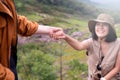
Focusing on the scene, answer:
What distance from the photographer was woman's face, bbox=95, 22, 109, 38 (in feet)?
6.91

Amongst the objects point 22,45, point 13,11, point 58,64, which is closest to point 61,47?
point 58,64

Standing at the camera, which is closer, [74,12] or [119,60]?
[119,60]

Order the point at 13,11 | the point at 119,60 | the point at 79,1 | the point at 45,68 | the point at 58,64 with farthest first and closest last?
the point at 79,1, the point at 58,64, the point at 45,68, the point at 119,60, the point at 13,11

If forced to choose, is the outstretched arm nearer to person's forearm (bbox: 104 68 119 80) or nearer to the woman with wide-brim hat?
the woman with wide-brim hat

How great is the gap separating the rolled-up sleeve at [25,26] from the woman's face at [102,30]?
543 millimetres

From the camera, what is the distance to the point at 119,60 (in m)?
2.09

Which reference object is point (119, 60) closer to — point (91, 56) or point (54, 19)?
point (91, 56)

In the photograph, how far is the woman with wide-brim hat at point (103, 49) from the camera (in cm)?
208

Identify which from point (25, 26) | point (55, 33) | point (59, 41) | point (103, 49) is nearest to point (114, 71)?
point (103, 49)

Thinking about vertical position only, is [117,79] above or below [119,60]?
below

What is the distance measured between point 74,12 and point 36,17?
1.49ft

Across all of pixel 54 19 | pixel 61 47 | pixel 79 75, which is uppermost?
pixel 54 19

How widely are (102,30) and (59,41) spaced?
5.07ft

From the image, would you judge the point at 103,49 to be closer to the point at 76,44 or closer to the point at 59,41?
the point at 76,44
